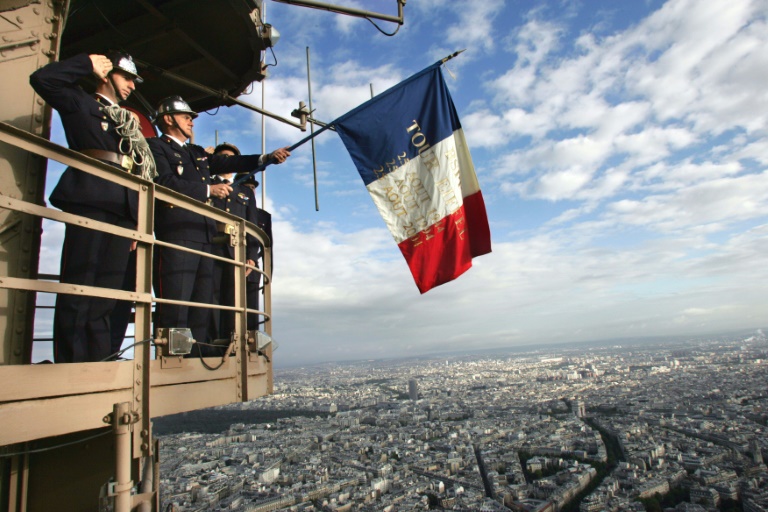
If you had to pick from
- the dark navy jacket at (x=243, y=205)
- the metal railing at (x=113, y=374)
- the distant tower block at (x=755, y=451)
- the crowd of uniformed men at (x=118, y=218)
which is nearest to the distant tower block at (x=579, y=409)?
the distant tower block at (x=755, y=451)

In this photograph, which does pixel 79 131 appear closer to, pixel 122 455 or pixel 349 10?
pixel 122 455

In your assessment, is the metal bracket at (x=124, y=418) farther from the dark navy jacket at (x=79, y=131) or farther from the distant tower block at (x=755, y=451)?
the distant tower block at (x=755, y=451)

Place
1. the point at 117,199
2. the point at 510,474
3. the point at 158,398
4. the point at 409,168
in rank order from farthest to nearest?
the point at 510,474 → the point at 409,168 → the point at 117,199 → the point at 158,398

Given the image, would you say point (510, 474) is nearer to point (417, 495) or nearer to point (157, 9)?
point (417, 495)

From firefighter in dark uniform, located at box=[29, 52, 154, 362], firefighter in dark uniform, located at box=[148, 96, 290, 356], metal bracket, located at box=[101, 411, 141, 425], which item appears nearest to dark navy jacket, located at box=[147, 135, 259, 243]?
firefighter in dark uniform, located at box=[148, 96, 290, 356]

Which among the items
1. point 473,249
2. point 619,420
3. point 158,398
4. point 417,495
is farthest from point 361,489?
point 619,420

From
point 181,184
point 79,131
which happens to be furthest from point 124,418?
point 181,184
